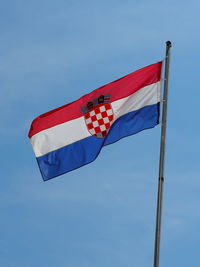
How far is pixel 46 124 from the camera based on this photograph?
71.9 ft

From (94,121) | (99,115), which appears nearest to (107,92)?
(99,115)

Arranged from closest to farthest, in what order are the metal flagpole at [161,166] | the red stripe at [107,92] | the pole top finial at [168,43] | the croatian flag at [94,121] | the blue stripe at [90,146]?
the metal flagpole at [161,166] → the pole top finial at [168,43] → the blue stripe at [90,146] → the croatian flag at [94,121] → the red stripe at [107,92]

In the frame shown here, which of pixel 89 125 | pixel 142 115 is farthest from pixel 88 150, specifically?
pixel 142 115

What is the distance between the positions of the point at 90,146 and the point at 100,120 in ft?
3.22

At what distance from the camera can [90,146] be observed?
21.0 m

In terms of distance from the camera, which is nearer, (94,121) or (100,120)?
(100,120)

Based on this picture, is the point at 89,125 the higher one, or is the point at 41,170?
the point at 89,125

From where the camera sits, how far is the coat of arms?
20797 mm

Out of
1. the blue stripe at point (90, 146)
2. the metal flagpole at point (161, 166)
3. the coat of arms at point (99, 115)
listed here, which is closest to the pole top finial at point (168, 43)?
the metal flagpole at point (161, 166)

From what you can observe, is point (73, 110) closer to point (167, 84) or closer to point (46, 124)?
point (46, 124)

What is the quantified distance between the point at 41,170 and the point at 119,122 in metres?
3.31

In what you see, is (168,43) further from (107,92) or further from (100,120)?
(100,120)

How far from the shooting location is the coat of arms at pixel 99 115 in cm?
2080

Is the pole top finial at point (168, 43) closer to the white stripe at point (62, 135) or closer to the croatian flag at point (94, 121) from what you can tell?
the croatian flag at point (94, 121)
